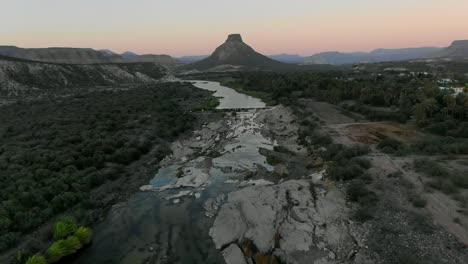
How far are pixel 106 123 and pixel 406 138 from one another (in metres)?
39.8

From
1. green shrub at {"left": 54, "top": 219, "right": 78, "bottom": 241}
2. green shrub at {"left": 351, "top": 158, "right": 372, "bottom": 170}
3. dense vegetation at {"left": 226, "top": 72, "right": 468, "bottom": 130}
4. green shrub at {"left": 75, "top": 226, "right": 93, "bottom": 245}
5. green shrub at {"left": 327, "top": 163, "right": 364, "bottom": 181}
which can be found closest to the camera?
Result: green shrub at {"left": 54, "top": 219, "right": 78, "bottom": 241}

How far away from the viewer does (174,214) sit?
22.2 meters

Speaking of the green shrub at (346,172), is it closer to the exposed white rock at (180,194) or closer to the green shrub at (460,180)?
the green shrub at (460,180)

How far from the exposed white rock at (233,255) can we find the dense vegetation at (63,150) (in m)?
11.6

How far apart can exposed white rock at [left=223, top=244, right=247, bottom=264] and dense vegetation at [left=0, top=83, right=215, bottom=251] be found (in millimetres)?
11600

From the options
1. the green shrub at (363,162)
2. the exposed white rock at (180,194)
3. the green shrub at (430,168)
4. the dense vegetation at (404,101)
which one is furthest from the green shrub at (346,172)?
the dense vegetation at (404,101)

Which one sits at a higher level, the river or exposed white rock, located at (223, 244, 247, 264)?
exposed white rock, located at (223, 244, 247, 264)

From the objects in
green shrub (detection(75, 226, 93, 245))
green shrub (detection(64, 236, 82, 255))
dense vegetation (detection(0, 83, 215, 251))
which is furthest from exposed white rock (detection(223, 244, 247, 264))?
dense vegetation (detection(0, 83, 215, 251))

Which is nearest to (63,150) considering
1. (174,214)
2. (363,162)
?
(174,214)

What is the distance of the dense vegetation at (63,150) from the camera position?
2077 cm

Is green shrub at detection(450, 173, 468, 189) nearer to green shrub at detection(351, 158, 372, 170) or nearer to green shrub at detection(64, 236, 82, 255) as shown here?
green shrub at detection(351, 158, 372, 170)

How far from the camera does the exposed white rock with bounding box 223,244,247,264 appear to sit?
16592 millimetres

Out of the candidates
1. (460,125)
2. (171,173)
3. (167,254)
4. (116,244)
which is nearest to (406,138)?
(460,125)

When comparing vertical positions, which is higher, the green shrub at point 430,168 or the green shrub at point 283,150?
the green shrub at point 430,168
